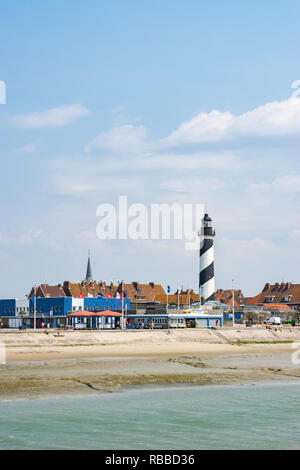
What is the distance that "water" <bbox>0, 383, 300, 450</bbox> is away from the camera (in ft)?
61.1

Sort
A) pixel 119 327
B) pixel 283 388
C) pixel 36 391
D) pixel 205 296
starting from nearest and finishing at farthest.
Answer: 1. pixel 36 391
2. pixel 283 388
3. pixel 119 327
4. pixel 205 296

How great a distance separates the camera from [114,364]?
4097 cm

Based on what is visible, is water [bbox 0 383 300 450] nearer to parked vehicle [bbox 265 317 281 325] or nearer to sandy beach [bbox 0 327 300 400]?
sandy beach [bbox 0 327 300 400]

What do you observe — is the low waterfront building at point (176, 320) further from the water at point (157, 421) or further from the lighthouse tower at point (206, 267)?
the water at point (157, 421)

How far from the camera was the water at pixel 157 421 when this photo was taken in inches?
733

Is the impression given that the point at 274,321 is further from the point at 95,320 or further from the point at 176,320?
the point at 95,320

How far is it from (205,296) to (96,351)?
57439mm

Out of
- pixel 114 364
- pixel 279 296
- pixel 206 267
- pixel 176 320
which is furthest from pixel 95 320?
pixel 279 296

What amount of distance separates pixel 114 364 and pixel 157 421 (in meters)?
19.4

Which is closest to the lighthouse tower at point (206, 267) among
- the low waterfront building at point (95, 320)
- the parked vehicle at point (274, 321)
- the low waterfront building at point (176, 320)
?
the parked vehicle at point (274, 321)

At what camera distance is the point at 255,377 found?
33812 mm

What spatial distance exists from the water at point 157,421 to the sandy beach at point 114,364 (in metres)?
2.95
